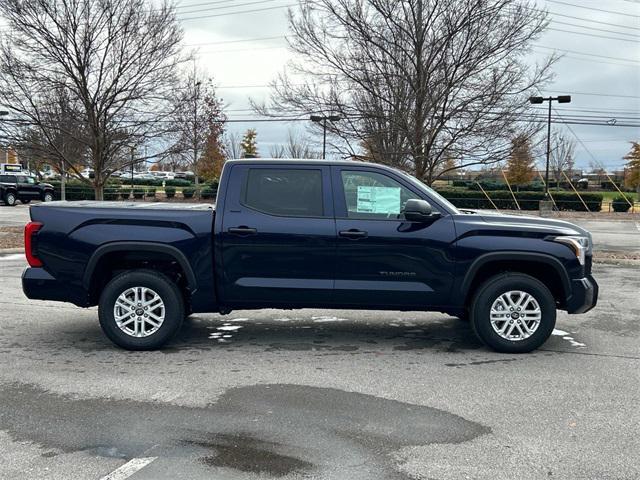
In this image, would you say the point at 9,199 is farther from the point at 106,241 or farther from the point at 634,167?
the point at 634,167

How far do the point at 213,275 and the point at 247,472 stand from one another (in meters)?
2.59

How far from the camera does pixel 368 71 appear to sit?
507 inches

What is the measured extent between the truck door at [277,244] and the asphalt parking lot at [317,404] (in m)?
0.60

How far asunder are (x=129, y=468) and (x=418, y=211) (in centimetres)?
329

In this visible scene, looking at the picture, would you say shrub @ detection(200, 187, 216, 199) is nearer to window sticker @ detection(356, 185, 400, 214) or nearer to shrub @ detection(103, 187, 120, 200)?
shrub @ detection(103, 187, 120, 200)

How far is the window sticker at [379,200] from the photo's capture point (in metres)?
5.77

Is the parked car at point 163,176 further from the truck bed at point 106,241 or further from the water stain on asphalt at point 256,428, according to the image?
the water stain on asphalt at point 256,428

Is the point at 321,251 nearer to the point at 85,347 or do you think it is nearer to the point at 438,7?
the point at 85,347

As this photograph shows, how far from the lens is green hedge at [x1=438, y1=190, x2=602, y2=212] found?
34.2 meters

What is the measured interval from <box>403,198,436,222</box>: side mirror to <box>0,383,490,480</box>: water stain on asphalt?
1.80m

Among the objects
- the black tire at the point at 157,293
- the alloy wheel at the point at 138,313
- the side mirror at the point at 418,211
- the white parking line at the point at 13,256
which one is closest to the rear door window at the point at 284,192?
the side mirror at the point at 418,211

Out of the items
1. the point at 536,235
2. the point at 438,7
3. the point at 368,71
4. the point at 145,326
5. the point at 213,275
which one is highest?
the point at 438,7

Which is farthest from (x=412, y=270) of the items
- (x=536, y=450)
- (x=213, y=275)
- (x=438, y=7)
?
(x=438, y=7)

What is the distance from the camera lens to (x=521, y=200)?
114 feet
